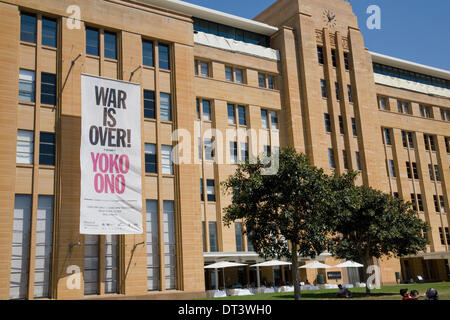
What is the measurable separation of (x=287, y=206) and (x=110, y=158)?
12.0 m

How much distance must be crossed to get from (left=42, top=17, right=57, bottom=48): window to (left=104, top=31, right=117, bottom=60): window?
3665 mm

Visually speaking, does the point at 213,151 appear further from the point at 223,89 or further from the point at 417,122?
the point at 417,122

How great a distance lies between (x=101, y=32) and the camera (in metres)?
34.5

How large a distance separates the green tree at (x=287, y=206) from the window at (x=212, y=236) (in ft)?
41.5

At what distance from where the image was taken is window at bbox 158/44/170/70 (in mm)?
36844

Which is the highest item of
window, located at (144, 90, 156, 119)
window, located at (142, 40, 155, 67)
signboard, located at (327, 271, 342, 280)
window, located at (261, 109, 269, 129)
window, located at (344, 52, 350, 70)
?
window, located at (344, 52, 350, 70)

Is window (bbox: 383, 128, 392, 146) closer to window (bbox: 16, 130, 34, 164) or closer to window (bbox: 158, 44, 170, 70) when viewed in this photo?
window (bbox: 158, 44, 170, 70)

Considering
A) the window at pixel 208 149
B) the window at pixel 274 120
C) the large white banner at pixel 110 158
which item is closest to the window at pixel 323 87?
the window at pixel 274 120

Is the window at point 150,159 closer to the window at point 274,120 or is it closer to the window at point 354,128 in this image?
the window at point 274,120

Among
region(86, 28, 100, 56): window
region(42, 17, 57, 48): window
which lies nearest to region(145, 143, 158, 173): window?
region(86, 28, 100, 56): window

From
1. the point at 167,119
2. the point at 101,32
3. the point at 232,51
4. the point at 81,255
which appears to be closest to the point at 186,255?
the point at 81,255

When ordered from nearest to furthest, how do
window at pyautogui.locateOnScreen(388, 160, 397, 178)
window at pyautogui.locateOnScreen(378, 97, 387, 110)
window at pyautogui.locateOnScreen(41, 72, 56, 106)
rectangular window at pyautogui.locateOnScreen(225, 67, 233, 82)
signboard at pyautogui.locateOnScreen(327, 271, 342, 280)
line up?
window at pyautogui.locateOnScreen(41, 72, 56, 106), signboard at pyautogui.locateOnScreen(327, 271, 342, 280), rectangular window at pyautogui.locateOnScreen(225, 67, 233, 82), window at pyautogui.locateOnScreen(388, 160, 397, 178), window at pyautogui.locateOnScreen(378, 97, 387, 110)

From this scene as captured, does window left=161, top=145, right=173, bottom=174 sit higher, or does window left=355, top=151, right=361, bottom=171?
window left=355, top=151, right=361, bottom=171
